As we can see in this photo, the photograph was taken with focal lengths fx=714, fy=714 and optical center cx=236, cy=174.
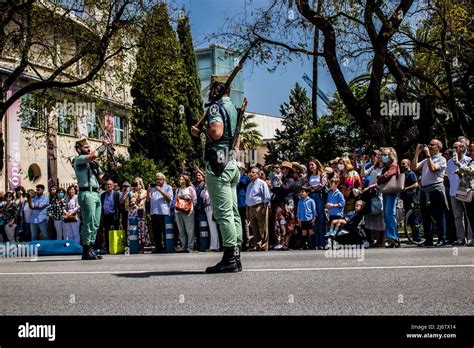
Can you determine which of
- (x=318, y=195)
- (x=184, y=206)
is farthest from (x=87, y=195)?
(x=318, y=195)

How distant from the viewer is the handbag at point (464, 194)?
13.2m

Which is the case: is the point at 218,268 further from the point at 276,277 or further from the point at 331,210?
the point at 331,210

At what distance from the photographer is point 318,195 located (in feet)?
51.1

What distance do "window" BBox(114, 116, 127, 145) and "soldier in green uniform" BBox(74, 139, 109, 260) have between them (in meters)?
41.1

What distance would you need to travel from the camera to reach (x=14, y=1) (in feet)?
70.1

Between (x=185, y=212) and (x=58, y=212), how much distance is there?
15.7 ft

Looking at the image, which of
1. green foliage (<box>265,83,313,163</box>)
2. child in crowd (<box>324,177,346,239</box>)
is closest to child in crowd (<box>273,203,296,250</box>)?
child in crowd (<box>324,177,346,239</box>)

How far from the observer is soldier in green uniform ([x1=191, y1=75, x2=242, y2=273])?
7.95m

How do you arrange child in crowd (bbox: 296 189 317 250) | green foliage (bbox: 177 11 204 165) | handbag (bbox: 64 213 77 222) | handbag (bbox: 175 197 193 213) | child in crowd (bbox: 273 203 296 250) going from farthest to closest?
green foliage (bbox: 177 11 204 165)
handbag (bbox: 64 213 77 222)
handbag (bbox: 175 197 193 213)
child in crowd (bbox: 273 203 296 250)
child in crowd (bbox: 296 189 317 250)

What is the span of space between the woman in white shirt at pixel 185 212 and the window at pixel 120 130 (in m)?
36.4

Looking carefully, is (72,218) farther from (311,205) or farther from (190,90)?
(190,90)

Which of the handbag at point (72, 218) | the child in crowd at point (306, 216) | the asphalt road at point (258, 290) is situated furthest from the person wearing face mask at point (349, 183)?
the handbag at point (72, 218)

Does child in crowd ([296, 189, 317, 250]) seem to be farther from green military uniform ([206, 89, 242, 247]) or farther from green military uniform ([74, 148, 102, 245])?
green military uniform ([206, 89, 242, 247])

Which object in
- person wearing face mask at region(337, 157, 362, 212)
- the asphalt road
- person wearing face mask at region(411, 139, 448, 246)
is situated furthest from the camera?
person wearing face mask at region(337, 157, 362, 212)
